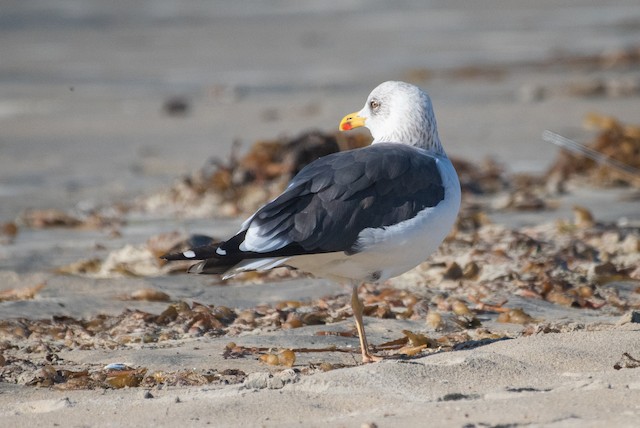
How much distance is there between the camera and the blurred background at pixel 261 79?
1122 cm

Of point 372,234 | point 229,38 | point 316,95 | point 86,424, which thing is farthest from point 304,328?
point 229,38

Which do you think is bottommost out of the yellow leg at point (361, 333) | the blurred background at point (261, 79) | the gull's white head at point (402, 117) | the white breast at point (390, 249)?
the blurred background at point (261, 79)

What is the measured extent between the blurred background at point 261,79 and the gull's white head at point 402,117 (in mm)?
4240

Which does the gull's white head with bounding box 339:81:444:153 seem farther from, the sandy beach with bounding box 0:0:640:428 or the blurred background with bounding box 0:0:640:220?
the blurred background with bounding box 0:0:640:220

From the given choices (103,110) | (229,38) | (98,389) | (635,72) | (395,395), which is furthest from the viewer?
(229,38)

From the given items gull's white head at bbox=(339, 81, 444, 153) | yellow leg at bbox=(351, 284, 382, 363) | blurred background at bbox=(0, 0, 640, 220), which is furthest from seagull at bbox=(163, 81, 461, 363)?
blurred background at bbox=(0, 0, 640, 220)

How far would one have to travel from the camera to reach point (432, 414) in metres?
3.74

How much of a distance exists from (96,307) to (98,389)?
1.46 meters

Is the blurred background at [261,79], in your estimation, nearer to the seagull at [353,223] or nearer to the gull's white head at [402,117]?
the gull's white head at [402,117]

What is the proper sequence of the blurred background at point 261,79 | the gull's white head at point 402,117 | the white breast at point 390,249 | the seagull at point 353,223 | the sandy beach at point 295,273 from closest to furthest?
the sandy beach at point 295,273 < the seagull at point 353,223 < the white breast at point 390,249 < the gull's white head at point 402,117 < the blurred background at point 261,79

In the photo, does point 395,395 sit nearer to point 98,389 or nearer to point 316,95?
point 98,389

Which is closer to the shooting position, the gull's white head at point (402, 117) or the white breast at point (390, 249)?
the white breast at point (390, 249)

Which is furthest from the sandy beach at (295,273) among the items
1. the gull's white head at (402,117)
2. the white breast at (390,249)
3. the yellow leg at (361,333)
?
the gull's white head at (402,117)

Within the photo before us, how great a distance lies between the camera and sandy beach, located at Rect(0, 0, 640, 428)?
4.05m
